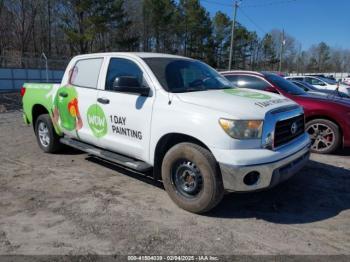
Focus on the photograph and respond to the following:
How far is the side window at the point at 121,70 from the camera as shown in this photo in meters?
4.68

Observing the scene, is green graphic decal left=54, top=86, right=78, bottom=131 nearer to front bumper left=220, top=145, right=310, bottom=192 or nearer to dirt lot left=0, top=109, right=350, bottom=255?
dirt lot left=0, top=109, right=350, bottom=255

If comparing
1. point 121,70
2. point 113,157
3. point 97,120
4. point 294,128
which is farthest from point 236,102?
point 97,120

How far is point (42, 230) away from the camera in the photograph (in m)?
3.65

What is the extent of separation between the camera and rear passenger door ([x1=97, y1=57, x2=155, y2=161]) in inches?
174

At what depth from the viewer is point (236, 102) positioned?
393cm

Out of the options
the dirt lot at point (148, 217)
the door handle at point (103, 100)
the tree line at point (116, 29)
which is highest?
the tree line at point (116, 29)

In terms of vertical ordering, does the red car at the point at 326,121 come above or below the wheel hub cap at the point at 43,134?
above

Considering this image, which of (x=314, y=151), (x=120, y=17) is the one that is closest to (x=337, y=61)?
(x=120, y=17)

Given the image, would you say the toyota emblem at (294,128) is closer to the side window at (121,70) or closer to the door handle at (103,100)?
the side window at (121,70)

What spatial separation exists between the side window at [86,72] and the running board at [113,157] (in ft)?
3.29

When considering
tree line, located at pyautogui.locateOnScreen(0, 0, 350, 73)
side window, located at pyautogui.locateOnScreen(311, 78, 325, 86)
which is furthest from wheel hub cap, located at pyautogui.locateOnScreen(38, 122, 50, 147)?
tree line, located at pyautogui.locateOnScreen(0, 0, 350, 73)

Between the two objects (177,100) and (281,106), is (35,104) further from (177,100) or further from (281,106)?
(281,106)

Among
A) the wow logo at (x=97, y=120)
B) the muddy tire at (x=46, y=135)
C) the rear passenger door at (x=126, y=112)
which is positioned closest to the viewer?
the rear passenger door at (x=126, y=112)

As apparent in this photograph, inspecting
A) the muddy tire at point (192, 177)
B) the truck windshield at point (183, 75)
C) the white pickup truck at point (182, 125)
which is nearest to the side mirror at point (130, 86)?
the white pickup truck at point (182, 125)
